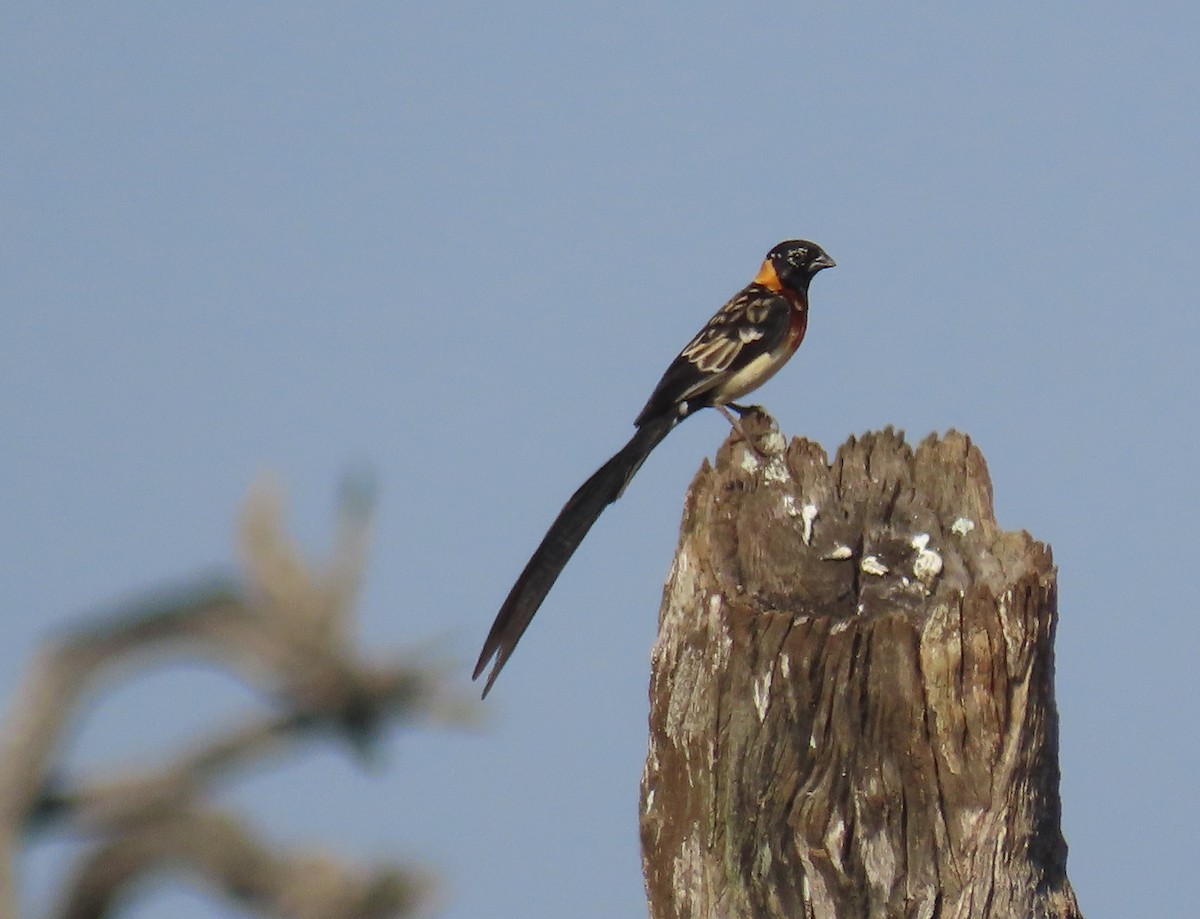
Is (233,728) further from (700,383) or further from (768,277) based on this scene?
(768,277)

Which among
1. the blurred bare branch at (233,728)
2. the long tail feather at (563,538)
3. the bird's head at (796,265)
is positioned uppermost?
the bird's head at (796,265)

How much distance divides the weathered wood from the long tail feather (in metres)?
1.18

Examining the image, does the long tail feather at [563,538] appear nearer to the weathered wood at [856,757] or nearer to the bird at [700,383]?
the bird at [700,383]

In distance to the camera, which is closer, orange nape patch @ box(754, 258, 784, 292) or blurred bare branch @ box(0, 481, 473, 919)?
blurred bare branch @ box(0, 481, 473, 919)

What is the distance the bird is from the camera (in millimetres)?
7137

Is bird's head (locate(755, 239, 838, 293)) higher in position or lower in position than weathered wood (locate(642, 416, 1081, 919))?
higher

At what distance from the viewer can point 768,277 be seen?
1072 cm

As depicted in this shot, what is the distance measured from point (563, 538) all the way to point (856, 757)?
2.41m

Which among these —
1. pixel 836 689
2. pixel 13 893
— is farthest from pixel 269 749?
pixel 836 689

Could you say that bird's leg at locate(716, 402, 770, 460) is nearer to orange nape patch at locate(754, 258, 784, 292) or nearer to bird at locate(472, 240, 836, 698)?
bird at locate(472, 240, 836, 698)

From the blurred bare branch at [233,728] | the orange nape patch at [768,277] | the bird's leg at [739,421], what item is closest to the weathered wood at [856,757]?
the bird's leg at [739,421]

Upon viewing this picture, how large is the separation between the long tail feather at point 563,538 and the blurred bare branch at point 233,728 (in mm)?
4540

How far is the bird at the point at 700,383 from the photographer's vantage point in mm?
7137

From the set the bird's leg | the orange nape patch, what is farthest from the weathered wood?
the orange nape patch
